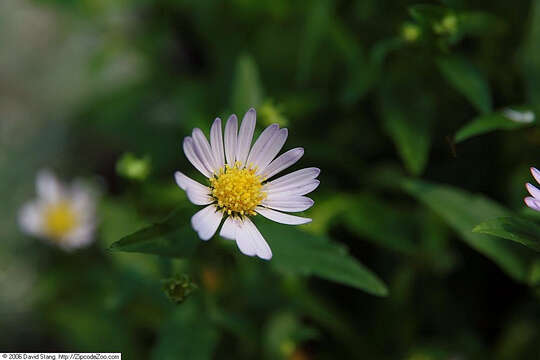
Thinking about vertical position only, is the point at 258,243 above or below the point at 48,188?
below

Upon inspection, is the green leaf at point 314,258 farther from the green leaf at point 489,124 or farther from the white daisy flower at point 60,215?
the white daisy flower at point 60,215

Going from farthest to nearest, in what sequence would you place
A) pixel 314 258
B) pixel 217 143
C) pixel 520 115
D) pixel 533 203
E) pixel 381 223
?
pixel 381 223 < pixel 520 115 < pixel 314 258 < pixel 217 143 < pixel 533 203

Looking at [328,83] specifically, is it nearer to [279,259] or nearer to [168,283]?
[279,259]

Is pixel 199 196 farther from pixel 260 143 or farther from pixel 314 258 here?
pixel 314 258

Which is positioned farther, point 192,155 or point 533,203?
point 192,155

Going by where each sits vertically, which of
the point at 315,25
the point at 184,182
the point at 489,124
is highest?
the point at 315,25

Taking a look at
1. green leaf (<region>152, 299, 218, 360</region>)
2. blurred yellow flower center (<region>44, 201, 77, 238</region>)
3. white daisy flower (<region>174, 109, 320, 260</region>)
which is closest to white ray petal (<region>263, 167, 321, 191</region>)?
white daisy flower (<region>174, 109, 320, 260</region>)

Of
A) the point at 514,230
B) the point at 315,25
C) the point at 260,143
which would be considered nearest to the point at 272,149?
the point at 260,143
